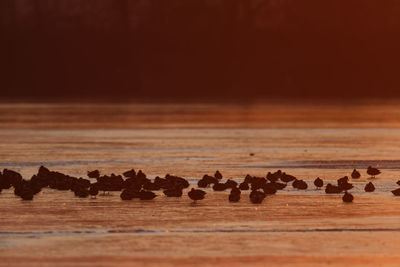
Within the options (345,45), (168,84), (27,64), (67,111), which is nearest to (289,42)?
(345,45)

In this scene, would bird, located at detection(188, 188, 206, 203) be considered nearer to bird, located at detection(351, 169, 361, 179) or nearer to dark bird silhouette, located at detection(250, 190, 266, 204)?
dark bird silhouette, located at detection(250, 190, 266, 204)

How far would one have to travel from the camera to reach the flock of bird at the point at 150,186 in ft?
37.1

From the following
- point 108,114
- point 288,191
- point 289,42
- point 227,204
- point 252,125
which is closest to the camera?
point 227,204

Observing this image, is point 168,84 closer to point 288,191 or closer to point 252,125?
point 252,125

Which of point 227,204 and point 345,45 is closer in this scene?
point 227,204

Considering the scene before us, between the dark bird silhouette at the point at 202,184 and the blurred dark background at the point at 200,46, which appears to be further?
the blurred dark background at the point at 200,46

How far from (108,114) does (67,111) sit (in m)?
2.06

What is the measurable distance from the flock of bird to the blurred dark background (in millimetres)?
36268

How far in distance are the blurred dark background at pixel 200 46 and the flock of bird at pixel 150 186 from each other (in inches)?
1428

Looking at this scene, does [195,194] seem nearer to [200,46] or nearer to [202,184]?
[202,184]

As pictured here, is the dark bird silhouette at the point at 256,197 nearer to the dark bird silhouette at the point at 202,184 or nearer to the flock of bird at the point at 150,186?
the flock of bird at the point at 150,186

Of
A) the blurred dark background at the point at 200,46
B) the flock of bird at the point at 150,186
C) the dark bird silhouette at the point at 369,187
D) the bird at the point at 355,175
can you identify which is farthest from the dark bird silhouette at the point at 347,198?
the blurred dark background at the point at 200,46

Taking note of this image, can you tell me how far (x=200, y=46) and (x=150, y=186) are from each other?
46052 millimetres

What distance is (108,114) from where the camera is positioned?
30.2 meters
